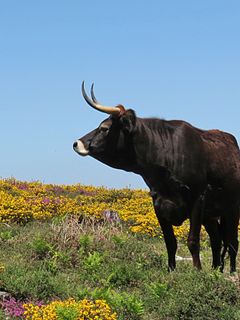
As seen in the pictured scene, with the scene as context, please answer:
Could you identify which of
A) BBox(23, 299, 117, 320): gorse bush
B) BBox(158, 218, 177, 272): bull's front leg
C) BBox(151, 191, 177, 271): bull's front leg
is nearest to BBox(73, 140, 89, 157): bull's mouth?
BBox(151, 191, 177, 271): bull's front leg

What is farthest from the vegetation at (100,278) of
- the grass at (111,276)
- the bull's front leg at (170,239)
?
the bull's front leg at (170,239)

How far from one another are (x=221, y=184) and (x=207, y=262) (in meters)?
2.79

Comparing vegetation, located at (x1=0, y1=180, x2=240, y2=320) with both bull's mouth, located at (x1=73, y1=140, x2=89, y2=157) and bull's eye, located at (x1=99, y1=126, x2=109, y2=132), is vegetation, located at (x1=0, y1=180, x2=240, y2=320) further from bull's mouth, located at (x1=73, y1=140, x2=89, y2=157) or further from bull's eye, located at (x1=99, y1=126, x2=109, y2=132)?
bull's eye, located at (x1=99, y1=126, x2=109, y2=132)

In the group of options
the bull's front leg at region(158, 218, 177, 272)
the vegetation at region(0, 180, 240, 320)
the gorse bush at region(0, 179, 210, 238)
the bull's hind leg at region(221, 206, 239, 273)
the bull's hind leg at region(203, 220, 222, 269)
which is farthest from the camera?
Result: the gorse bush at region(0, 179, 210, 238)

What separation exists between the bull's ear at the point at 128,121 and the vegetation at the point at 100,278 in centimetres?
210

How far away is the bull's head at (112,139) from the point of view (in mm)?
8508

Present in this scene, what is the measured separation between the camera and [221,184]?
8844mm

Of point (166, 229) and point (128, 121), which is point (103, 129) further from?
point (166, 229)

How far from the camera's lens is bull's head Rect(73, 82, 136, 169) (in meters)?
8.51

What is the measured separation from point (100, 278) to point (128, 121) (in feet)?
7.77

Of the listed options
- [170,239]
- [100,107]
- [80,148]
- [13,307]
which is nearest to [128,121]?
[100,107]

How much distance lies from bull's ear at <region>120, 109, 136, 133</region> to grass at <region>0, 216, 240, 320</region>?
210 cm

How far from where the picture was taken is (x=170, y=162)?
8.43m

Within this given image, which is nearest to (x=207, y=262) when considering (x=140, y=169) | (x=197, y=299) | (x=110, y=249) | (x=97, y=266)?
(x=110, y=249)
